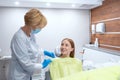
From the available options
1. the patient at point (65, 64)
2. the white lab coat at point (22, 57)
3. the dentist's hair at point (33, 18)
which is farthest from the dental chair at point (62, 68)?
the dentist's hair at point (33, 18)

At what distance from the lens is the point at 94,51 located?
136 inches

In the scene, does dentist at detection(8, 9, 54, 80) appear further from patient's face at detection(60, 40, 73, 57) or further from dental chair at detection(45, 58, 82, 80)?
patient's face at detection(60, 40, 73, 57)

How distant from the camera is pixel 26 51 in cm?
167

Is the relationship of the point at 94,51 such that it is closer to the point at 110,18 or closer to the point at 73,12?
the point at 110,18

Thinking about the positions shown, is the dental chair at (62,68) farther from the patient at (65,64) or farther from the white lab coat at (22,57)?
the white lab coat at (22,57)

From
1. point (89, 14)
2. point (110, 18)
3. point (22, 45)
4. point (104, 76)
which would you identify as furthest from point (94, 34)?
point (104, 76)

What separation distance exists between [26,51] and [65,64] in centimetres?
40

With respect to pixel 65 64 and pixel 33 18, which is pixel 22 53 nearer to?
pixel 33 18

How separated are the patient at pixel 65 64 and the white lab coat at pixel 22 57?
14 centimetres

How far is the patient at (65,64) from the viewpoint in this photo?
1.70 meters

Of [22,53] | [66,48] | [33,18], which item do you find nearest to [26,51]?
[22,53]

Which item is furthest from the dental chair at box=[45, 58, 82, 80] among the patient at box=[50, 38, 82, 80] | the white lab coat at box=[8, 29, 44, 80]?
the white lab coat at box=[8, 29, 44, 80]

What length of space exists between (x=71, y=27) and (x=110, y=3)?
1.19m

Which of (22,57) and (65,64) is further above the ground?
(22,57)
